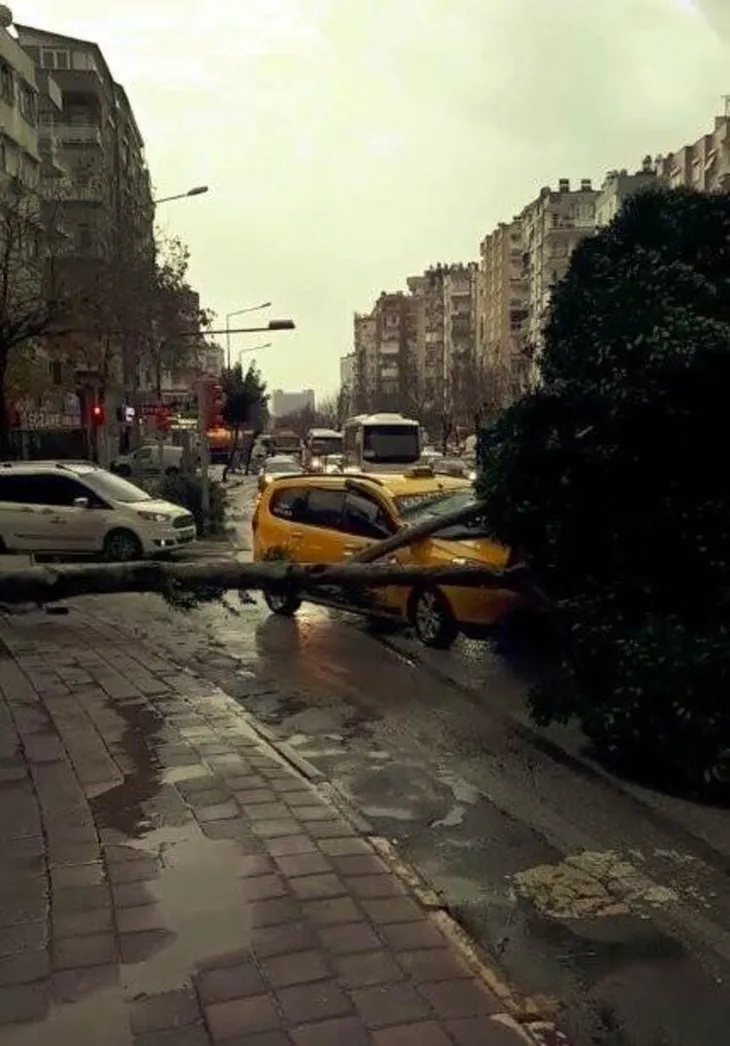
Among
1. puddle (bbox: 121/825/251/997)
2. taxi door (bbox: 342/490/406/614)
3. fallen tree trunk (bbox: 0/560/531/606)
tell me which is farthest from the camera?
taxi door (bbox: 342/490/406/614)

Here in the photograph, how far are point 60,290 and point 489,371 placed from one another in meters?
66.7

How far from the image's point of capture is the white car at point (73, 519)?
18.1 meters

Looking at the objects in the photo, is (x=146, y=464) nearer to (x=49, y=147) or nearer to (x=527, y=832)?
(x=49, y=147)

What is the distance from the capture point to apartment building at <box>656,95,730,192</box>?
65.4 meters

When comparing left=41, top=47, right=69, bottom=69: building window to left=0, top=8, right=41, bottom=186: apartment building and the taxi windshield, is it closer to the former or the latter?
left=0, top=8, right=41, bottom=186: apartment building

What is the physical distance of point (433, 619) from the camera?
10.9 metres

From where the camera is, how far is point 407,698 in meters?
8.85

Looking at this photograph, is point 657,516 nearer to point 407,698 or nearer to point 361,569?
point 361,569

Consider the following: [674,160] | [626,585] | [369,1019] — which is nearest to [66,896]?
[369,1019]

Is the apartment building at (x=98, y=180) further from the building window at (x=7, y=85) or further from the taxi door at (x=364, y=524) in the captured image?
the taxi door at (x=364, y=524)

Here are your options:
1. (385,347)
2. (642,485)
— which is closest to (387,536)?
(642,485)

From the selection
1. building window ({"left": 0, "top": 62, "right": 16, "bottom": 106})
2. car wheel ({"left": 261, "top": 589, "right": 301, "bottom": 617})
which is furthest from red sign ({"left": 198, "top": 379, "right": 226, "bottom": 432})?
building window ({"left": 0, "top": 62, "right": 16, "bottom": 106})

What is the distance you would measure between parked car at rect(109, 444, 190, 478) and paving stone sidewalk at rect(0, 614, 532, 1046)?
23345 millimetres

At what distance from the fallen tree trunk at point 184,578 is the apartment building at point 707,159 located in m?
59.5
